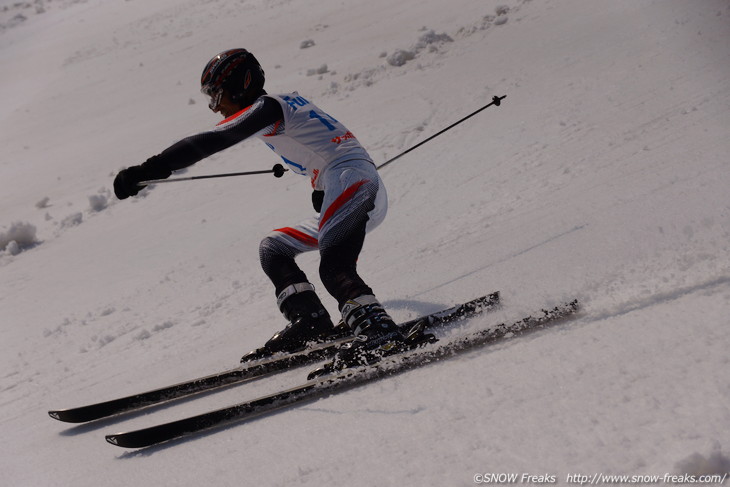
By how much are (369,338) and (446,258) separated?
79.8 inches

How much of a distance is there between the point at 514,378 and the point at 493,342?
1.71 feet

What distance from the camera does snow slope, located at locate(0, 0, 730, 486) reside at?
2.11 metres

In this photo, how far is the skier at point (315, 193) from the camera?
10.4 ft

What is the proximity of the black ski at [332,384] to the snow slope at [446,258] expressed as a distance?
0.29 ft

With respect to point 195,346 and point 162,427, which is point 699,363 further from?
point 195,346

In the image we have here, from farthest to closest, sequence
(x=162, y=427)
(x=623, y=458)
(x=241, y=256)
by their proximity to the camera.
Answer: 1. (x=241, y=256)
2. (x=162, y=427)
3. (x=623, y=458)

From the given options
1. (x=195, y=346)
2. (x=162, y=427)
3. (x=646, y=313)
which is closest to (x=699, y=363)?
(x=646, y=313)

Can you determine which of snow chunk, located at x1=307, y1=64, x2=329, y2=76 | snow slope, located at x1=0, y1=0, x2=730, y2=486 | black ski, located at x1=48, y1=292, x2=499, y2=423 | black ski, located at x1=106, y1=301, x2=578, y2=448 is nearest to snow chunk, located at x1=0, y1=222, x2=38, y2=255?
snow slope, located at x1=0, y1=0, x2=730, y2=486

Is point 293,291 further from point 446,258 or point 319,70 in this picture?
point 319,70

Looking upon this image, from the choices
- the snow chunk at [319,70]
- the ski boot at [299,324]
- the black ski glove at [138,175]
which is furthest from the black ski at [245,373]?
the snow chunk at [319,70]

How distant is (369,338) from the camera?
3.16m

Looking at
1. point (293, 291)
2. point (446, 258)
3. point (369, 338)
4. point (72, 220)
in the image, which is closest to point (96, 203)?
point (72, 220)

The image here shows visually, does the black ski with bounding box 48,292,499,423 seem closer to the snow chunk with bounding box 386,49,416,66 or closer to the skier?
the skier

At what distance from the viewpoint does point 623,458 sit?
1748 millimetres
